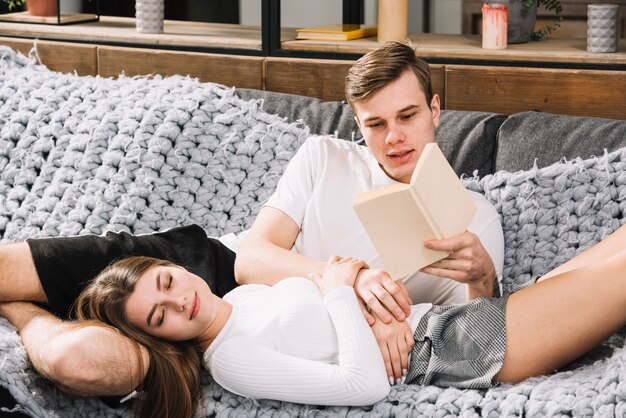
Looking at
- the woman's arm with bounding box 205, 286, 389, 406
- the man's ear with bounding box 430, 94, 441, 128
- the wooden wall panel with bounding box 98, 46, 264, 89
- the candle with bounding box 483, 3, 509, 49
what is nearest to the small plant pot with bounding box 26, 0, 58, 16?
the wooden wall panel with bounding box 98, 46, 264, 89

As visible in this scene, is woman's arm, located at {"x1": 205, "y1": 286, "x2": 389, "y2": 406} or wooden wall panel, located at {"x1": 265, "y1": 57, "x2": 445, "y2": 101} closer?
woman's arm, located at {"x1": 205, "y1": 286, "x2": 389, "y2": 406}

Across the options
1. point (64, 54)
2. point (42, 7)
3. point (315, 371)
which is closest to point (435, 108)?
A: point (315, 371)

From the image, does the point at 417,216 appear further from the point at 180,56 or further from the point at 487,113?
the point at 180,56

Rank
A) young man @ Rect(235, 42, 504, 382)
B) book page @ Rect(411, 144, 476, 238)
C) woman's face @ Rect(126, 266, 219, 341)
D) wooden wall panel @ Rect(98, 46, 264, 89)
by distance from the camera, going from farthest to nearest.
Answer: wooden wall panel @ Rect(98, 46, 264, 89) → young man @ Rect(235, 42, 504, 382) → woman's face @ Rect(126, 266, 219, 341) → book page @ Rect(411, 144, 476, 238)

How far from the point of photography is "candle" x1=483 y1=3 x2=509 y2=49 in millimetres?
2334

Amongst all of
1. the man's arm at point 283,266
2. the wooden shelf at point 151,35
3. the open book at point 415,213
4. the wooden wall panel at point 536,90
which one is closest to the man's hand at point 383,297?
the man's arm at point 283,266

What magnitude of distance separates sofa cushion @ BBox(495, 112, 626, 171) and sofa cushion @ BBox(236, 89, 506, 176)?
0.11ft

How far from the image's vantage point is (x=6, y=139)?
2.38 metres

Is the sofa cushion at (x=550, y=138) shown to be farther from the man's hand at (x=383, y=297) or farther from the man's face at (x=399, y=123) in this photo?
the man's hand at (x=383, y=297)

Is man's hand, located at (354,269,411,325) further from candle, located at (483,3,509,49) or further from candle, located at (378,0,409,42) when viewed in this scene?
candle, located at (378,0,409,42)

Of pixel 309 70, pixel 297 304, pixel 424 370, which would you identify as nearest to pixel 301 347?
pixel 297 304

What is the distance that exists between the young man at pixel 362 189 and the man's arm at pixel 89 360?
0.41m

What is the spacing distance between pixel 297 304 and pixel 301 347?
0.09 metres

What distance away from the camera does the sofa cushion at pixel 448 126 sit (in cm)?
211
